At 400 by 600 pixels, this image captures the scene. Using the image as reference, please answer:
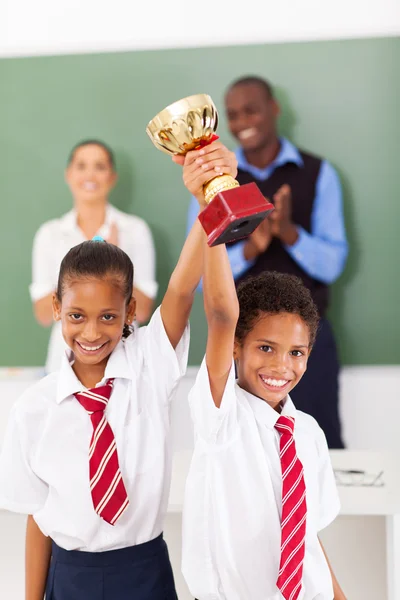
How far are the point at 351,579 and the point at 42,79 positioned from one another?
8.43 feet

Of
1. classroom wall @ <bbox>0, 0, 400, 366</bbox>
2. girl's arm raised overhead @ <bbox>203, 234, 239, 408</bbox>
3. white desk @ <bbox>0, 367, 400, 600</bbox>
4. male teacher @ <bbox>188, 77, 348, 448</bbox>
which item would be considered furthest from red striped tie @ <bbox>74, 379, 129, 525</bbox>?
classroom wall @ <bbox>0, 0, 400, 366</bbox>

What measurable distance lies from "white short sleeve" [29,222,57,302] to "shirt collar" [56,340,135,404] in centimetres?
202

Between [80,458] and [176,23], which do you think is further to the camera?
[176,23]

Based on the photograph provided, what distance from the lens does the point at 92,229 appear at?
322cm

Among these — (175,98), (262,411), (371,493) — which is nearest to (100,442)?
(262,411)

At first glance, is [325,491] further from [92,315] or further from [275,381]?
[92,315]

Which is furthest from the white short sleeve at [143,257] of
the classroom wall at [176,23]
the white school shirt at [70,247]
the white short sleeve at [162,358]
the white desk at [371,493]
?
the white short sleeve at [162,358]

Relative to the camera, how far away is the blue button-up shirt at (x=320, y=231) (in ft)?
10.1

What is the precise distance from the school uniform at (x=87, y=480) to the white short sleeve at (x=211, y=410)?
15 cm

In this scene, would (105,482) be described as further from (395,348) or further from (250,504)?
(395,348)

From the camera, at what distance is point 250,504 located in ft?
3.84

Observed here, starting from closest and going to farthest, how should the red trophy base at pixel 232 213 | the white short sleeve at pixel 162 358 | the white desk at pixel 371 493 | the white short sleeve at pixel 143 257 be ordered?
the red trophy base at pixel 232 213, the white short sleeve at pixel 162 358, the white desk at pixel 371 493, the white short sleeve at pixel 143 257

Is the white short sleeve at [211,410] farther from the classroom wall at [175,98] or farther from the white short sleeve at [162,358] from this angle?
the classroom wall at [175,98]

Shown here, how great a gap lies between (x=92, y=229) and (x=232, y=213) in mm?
2365
